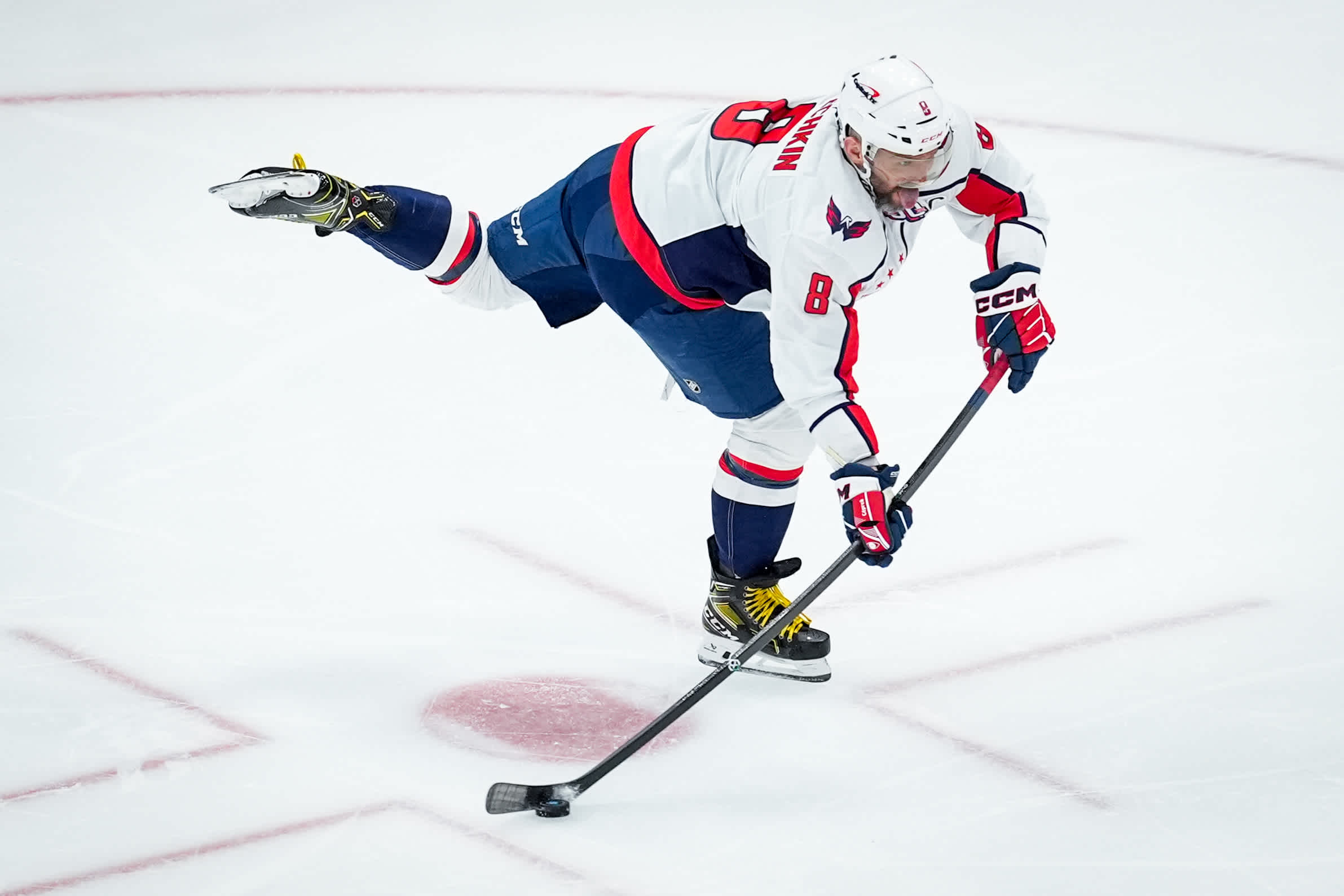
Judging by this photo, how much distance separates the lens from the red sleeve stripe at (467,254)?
338cm

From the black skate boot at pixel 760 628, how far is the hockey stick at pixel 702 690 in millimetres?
155

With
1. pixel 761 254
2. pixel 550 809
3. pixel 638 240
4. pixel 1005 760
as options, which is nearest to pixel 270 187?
pixel 638 240

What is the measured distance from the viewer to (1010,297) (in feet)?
9.50

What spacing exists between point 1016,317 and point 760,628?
2.79 feet

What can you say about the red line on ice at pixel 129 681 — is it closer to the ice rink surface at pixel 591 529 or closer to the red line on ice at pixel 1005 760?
the ice rink surface at pixel 591 529

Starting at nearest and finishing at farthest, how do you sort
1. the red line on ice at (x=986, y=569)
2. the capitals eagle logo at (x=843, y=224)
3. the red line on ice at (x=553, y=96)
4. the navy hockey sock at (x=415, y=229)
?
the capitals eagle logo at (x=843, y=224), the navy hockey sock at (x=415, y=229), the red line on ice at (x=986, y=569), the red line on ice at (x=553, y=96)

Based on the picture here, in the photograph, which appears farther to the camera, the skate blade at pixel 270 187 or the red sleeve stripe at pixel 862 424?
the skate blade at pixel 270 187

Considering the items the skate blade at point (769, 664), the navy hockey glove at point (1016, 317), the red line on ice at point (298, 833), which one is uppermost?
the navy hockey glove at point (1016, 317)

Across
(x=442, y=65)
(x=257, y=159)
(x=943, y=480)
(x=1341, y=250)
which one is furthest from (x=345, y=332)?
(x=1341, y=250)

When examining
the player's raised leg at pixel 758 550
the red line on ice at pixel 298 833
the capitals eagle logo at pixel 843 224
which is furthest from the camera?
the player's raised leg at pixel 758 550

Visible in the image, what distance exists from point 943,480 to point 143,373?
2.19 meters

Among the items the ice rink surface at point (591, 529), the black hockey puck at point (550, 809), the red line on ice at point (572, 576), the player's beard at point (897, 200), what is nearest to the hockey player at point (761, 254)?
the player's beard at point (897, 200)

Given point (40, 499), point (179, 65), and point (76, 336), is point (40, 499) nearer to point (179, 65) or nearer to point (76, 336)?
point (76, 336)

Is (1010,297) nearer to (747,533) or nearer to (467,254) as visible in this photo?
(747,533)
